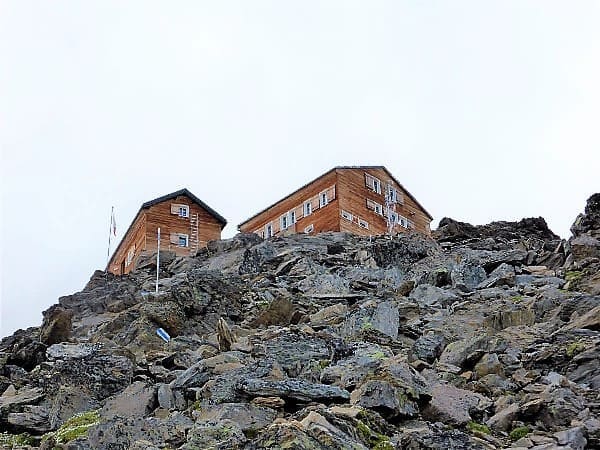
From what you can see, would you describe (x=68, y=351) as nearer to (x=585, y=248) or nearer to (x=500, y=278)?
(x=500, y=278)

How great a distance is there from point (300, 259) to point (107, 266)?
117 feet

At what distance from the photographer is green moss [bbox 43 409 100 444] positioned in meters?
12.3

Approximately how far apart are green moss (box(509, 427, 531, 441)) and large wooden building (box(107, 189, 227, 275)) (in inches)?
1927

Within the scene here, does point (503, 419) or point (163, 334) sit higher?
point (163, 334)

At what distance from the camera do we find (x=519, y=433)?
10984mm

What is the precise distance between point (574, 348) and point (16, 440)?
9.92 metres

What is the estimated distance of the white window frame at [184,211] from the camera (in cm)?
6214

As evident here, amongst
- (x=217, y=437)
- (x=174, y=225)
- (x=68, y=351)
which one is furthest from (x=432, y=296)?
(x=174, y=225)

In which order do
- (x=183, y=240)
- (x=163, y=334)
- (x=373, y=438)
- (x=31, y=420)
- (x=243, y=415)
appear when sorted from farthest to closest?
(x=183, y=240) → (x=163, y=334) → (x=31, y=420) → (x=243, y=415) → (x=373, y=438)

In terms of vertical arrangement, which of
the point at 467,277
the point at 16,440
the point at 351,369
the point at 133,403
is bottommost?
the point at 16,440

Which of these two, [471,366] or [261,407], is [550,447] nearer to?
[261,407]

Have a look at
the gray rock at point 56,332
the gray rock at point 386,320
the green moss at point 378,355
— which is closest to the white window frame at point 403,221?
the gray rock at point 56,332

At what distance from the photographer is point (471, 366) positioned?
590 inches

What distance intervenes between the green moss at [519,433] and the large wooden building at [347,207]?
4541cm
